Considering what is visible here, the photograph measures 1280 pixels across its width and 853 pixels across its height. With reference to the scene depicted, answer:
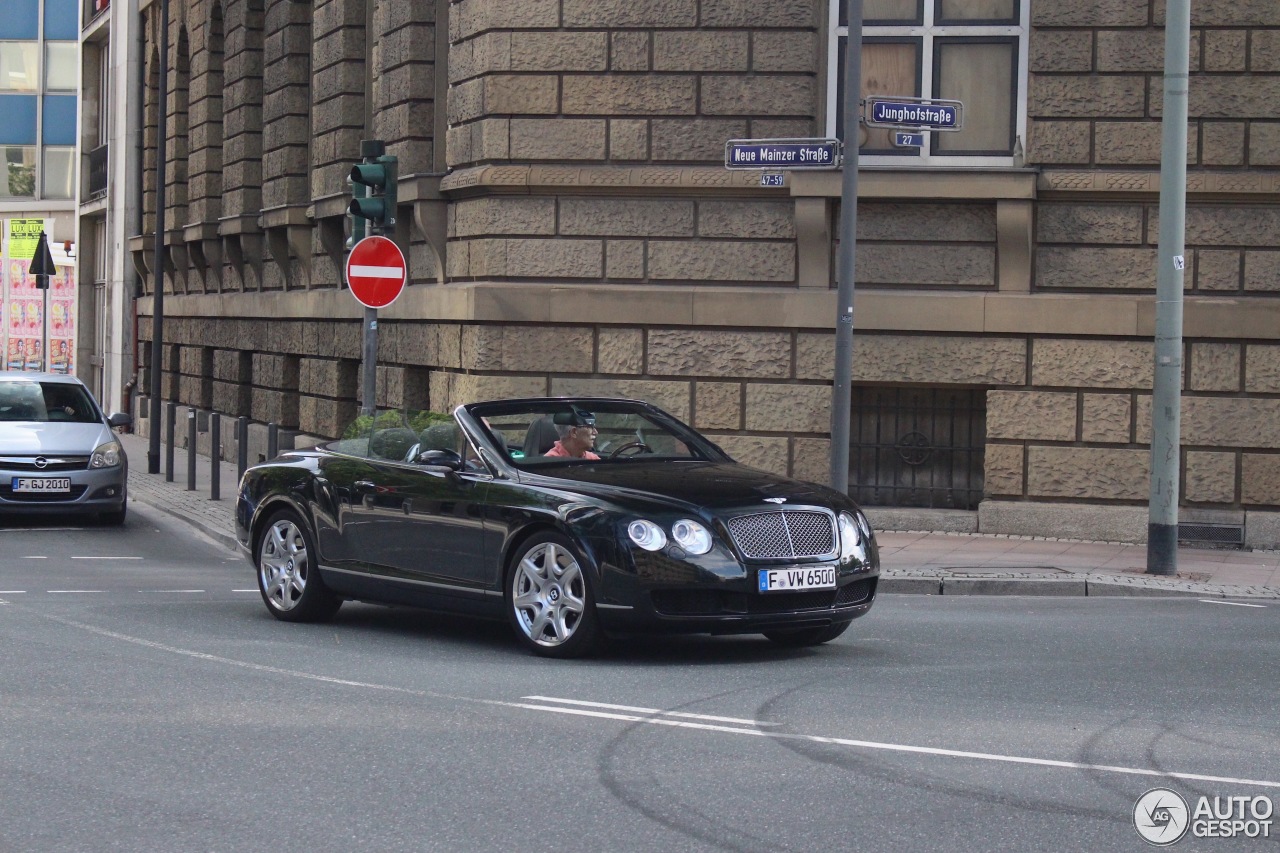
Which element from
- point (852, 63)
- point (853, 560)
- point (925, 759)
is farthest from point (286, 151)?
point (925, 759)

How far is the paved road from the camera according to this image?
577 cm

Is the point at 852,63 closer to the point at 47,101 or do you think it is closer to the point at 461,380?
the point at 461,380

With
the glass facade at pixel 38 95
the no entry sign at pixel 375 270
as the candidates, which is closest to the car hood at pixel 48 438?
the no entry sign at pixel 375 270

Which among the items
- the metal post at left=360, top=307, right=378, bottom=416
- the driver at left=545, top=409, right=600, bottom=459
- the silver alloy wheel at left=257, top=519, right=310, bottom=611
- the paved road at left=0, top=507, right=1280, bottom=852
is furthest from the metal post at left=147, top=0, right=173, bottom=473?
the driver at left=545, top=409, right=600, bottom=459

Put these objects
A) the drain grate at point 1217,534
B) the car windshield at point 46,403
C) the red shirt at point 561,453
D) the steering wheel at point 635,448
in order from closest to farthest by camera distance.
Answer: the red shirt at point 561,453, the steering wheel at point 635,448, the drain grate at point 1217,534, the car windshield at point 46,403

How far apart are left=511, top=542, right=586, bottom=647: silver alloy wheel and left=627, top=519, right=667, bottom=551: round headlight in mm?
392

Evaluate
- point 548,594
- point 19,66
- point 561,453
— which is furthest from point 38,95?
point 548,594

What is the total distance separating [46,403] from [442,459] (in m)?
10.1

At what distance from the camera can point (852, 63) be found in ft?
46.1

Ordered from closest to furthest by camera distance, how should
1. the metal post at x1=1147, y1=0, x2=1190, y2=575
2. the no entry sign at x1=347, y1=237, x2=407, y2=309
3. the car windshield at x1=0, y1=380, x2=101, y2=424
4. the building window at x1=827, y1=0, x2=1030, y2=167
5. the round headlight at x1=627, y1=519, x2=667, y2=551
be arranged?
the round headlight at x1=627, y1=519, x2=667, y2=551, the metal post at x1=1147, y1=0, x2=1190, y2=575, the no entry sign at x1=347, y1=237, x2=407, y2=309, the building window at x1=827, y1=0, x2=1030, y2=167, the car windshield at x1=0, y1=380, x2=101, y2=424

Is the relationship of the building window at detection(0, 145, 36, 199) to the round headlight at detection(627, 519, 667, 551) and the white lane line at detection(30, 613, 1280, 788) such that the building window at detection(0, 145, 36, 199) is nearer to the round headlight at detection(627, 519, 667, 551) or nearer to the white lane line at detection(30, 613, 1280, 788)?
the white lane line at detection(30, 613, 1280, 788)

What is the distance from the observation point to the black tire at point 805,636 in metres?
9.82

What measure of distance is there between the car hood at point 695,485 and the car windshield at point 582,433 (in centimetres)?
25

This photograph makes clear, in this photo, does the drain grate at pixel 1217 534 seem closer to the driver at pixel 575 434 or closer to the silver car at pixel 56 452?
the driver at pixel 575 434
